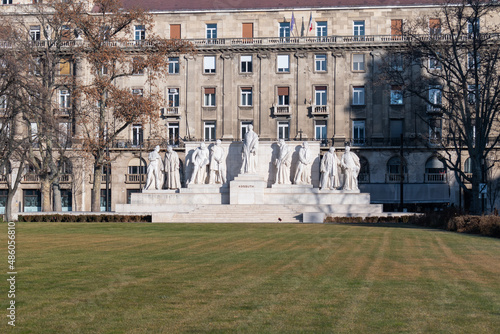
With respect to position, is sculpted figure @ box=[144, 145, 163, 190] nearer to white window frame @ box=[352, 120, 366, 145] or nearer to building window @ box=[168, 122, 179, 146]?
building window @ box=[168, 122, 179, 146]

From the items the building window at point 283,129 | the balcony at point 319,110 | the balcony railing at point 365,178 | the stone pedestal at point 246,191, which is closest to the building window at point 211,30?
the building window at point 283,129

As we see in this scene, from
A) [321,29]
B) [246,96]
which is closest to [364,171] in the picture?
[246,96]

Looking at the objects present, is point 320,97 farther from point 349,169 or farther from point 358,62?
point 349,169

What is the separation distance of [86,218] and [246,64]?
34.1 metres

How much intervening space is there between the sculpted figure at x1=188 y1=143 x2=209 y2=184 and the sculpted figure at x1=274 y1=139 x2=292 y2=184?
16.6 ft

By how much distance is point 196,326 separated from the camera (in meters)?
8.64

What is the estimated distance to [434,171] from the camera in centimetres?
Answer: 7006

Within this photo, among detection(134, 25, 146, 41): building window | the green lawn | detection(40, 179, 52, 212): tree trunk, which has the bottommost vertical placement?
the green lawn

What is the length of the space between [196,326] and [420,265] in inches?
314

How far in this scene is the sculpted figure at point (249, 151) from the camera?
158 feet

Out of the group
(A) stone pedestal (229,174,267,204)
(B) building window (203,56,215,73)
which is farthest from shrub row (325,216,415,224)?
(B) building window (203,56,215,73)

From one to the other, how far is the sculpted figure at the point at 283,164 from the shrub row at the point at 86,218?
34.4 feet

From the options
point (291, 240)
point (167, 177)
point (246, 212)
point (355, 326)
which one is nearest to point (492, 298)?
point (355, 326)

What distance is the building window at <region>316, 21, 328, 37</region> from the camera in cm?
7162
